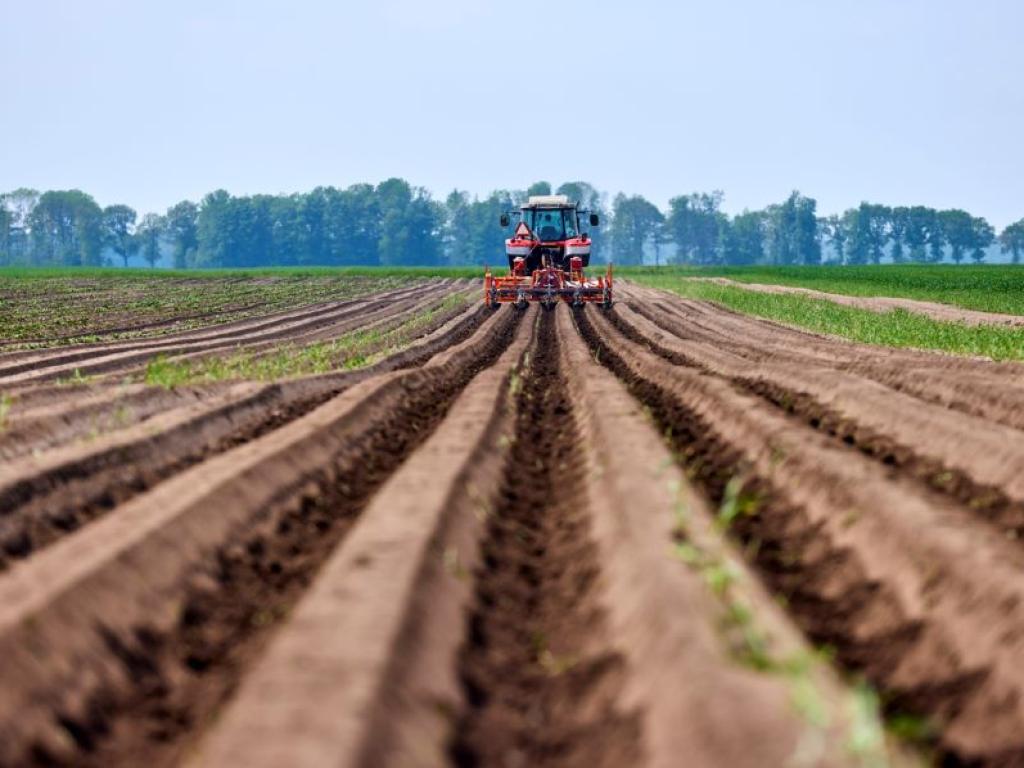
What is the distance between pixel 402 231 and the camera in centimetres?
13662

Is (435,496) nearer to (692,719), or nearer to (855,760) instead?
(692,719)

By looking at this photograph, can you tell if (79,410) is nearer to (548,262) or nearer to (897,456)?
(897,456)

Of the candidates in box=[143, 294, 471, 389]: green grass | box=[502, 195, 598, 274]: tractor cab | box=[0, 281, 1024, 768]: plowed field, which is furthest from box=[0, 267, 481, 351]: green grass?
box=[0, 281, 1024, 768]: plowed field

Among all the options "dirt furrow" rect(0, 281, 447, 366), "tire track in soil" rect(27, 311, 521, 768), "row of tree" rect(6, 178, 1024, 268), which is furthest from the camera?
"row of tree" rect(6, 178, 1024, 268)

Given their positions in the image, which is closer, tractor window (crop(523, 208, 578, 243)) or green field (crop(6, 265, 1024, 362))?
green field (crop(6, 265, 1024, 362))

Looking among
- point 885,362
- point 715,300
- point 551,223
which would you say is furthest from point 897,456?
point 715,300

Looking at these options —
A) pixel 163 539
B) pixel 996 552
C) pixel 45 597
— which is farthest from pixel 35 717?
pixel 996 552

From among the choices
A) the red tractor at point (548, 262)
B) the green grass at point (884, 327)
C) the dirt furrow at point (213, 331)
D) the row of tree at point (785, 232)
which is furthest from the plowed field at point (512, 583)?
the row of tree at point (785, 232)

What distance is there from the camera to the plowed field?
3.90 meters

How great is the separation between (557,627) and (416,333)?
18.7 meters

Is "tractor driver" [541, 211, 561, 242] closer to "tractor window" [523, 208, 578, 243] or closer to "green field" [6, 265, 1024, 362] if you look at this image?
"tractor window" [523, 208, 578, 243]

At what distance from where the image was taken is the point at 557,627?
5.22 metres

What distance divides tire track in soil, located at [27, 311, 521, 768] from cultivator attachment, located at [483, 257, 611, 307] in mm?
22219

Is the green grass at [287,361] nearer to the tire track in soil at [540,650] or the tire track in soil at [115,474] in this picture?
the tire track in soil at [115,474]
